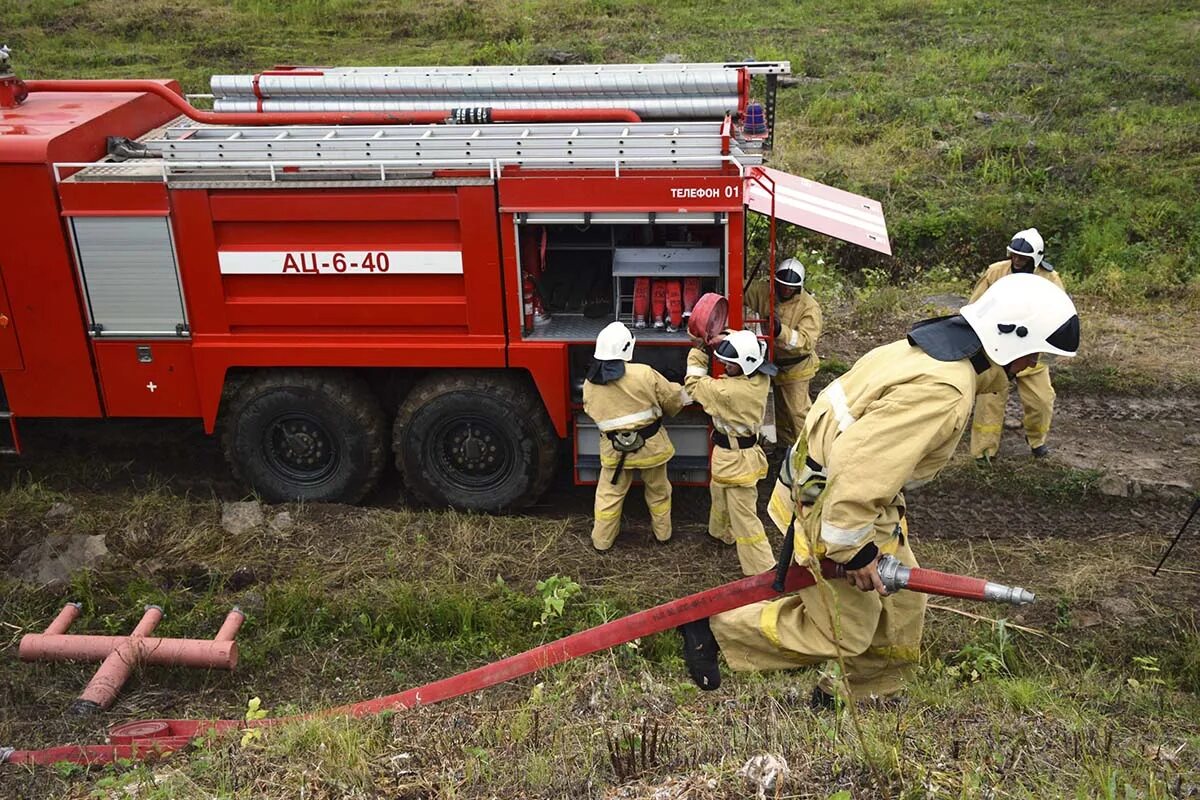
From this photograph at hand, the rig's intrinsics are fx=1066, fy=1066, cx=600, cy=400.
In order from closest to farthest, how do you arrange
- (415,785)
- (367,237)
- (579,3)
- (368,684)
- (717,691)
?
(415,785)
(717,691)
(368,684)
(367,237)
(579,3)

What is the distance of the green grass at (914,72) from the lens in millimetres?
11430

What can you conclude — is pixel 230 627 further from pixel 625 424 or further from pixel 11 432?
pixel 11 432

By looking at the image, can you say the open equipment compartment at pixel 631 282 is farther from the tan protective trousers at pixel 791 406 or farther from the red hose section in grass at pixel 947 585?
the red hose section in grass at pixel 947 585

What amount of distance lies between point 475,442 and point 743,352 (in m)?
1.98

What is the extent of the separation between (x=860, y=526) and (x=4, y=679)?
4.30 metres

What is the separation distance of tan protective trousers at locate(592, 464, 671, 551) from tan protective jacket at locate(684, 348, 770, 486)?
50 cm

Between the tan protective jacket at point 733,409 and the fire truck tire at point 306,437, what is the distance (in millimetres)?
2201

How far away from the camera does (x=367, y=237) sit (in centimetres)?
647

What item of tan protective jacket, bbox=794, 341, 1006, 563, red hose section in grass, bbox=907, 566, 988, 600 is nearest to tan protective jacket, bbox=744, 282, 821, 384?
tan protective jacket, bbox=794, 341, 1006, 563

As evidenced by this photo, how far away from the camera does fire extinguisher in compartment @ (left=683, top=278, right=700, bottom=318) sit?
21.8ft

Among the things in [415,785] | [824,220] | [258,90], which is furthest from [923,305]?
[415,785]

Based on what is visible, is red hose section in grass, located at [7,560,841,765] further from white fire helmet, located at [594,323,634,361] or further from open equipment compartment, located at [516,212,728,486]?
open equipment compartment, located at [516,212,728,486]

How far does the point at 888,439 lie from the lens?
3.72 metres

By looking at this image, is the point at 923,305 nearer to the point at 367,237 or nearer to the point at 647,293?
the point at 647,293
